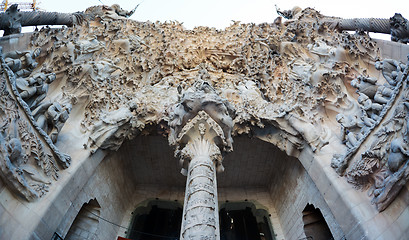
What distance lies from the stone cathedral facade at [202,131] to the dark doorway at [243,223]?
0.04 m

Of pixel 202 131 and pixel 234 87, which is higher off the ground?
pixel 234 87

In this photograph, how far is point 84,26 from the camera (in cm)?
842

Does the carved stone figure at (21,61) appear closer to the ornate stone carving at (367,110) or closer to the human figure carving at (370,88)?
the ornate stone carving at (367,110)

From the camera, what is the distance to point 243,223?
8344 mm

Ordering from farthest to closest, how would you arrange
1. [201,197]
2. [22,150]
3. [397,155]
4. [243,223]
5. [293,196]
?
[243,223] → [293,196] → [22,150] → [201,197] → [397,155]

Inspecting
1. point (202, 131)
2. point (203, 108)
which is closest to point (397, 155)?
point (202, 131)

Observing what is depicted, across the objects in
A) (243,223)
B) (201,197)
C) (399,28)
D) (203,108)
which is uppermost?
(399,28)

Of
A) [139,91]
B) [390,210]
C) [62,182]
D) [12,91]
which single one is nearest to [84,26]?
[139,91]

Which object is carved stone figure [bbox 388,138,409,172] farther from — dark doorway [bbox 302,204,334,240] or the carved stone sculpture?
the carved stone sculpture

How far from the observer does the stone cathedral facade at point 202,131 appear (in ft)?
14.8

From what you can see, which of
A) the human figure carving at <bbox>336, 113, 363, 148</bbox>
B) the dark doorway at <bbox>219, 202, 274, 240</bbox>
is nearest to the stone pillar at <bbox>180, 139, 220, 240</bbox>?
the human figure carving at <bbox>336, 113, 363, 148</bbox>

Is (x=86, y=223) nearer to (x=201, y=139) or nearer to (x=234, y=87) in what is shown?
(x=201, y=139)

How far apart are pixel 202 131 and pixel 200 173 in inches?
42.7

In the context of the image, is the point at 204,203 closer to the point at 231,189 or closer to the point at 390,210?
the point at 390,210
